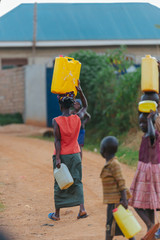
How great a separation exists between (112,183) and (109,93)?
28.3 ft

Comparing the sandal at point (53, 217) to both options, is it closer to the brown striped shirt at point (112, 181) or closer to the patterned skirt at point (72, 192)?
the patterned skirt at point (72, 192)

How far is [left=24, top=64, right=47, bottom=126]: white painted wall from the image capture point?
1641 cm

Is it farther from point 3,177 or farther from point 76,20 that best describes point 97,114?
point 76,20

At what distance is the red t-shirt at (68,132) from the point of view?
16.8 ft

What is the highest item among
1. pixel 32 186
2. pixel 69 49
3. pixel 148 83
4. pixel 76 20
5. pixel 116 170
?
pixel 76 20

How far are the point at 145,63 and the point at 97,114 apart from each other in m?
8.57

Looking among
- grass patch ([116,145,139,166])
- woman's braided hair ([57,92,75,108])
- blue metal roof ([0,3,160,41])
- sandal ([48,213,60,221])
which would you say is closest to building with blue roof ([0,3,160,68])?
blue metal roof ([0,3,160,41])

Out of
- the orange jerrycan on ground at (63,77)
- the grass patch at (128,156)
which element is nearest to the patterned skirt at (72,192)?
the orange jerrycan on ground at (63,77)

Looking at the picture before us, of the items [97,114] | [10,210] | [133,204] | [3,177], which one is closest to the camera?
[133,204]

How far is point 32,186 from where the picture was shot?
23.6 feet

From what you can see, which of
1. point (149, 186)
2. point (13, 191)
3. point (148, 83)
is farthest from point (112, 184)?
point (13, 191)

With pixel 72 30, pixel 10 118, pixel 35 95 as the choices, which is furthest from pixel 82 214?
pixel 72 30

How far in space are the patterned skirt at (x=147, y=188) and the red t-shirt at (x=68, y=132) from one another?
3.75 ft

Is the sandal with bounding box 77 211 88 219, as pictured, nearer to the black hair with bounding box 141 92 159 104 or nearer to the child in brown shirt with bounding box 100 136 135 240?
the child in brown shirt with bounding box 100 136 135 240
